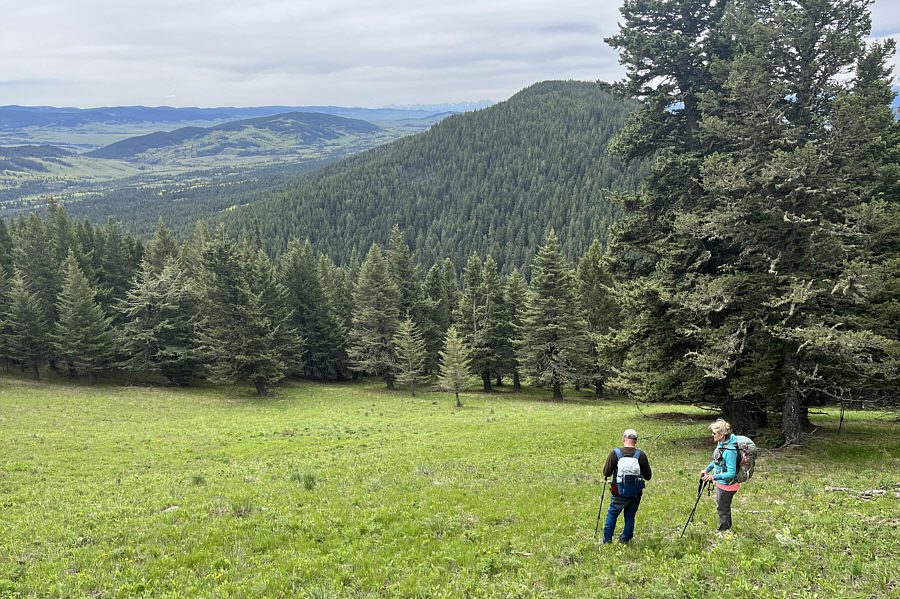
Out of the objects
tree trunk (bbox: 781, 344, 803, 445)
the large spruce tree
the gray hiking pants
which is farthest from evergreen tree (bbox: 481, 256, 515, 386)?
the gray hiking pants

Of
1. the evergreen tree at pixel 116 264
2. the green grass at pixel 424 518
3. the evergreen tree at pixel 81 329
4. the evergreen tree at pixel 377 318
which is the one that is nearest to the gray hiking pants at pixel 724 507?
the green grass at pixel 424 518

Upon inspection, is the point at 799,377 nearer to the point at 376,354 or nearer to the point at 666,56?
the point at 666,56

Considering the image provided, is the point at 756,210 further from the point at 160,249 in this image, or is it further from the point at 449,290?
the point at 160,249

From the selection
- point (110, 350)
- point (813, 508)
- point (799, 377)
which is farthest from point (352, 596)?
point (110, 350)

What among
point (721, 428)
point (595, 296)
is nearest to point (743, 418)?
point (721, 428)

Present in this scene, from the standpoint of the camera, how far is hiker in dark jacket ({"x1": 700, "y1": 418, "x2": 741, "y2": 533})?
8828 mm

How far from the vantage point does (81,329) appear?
43656 millimetres

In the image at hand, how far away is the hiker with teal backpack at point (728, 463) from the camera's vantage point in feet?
28.8

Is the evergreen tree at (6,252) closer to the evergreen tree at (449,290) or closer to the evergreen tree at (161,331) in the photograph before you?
the evergreen tree at (161,331)

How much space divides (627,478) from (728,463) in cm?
201

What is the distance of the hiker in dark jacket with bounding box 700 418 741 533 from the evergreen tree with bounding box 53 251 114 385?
5110 cm

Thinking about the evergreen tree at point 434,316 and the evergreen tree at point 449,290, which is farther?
the evergreen tree at point 449,290

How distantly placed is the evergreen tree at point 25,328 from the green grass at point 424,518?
27.3m

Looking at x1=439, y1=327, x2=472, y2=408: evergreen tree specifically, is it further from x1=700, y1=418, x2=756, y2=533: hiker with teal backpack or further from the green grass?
x1=700, y1=418, x2=756, y2=533: hiker with teal backpack
